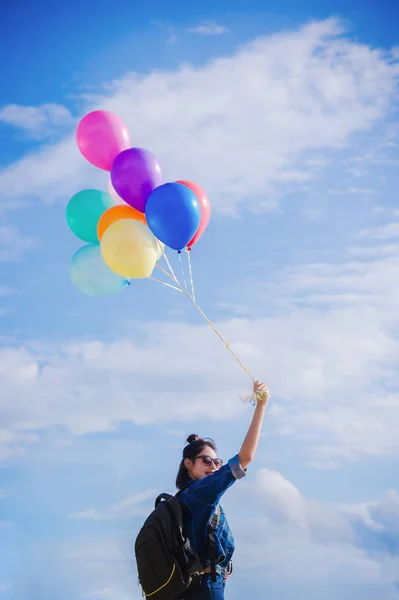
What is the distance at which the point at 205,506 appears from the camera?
3195 mm

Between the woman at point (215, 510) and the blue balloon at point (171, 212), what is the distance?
4.72 feet

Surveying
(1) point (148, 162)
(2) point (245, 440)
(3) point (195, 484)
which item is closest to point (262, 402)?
(2) point (245, 440)

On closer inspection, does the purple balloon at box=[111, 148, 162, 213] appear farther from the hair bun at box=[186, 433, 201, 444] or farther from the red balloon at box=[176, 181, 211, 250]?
the hair bun at box=[186, 433, 201, 444]

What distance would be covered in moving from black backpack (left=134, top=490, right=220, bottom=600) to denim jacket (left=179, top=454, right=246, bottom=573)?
36mm

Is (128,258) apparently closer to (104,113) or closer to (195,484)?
(104,113)

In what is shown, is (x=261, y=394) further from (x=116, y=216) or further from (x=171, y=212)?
(x=116, y=216)

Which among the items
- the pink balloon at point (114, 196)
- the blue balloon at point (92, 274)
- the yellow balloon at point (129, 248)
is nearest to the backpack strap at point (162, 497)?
the yellow balloon at point (129, 248)

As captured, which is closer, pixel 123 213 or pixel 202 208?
pixel 123 213

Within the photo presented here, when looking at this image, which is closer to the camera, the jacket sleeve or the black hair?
the jacket sleeve

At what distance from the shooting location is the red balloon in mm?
4751

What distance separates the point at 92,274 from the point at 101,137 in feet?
3.39

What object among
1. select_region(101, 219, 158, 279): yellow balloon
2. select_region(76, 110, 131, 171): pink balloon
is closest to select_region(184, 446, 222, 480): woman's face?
select_region(101, 219, 158, 279): yellow balloon

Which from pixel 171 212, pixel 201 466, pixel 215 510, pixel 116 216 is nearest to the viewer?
pixel 215 510

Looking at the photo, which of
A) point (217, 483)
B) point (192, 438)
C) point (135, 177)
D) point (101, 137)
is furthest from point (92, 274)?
point (217, 483)
